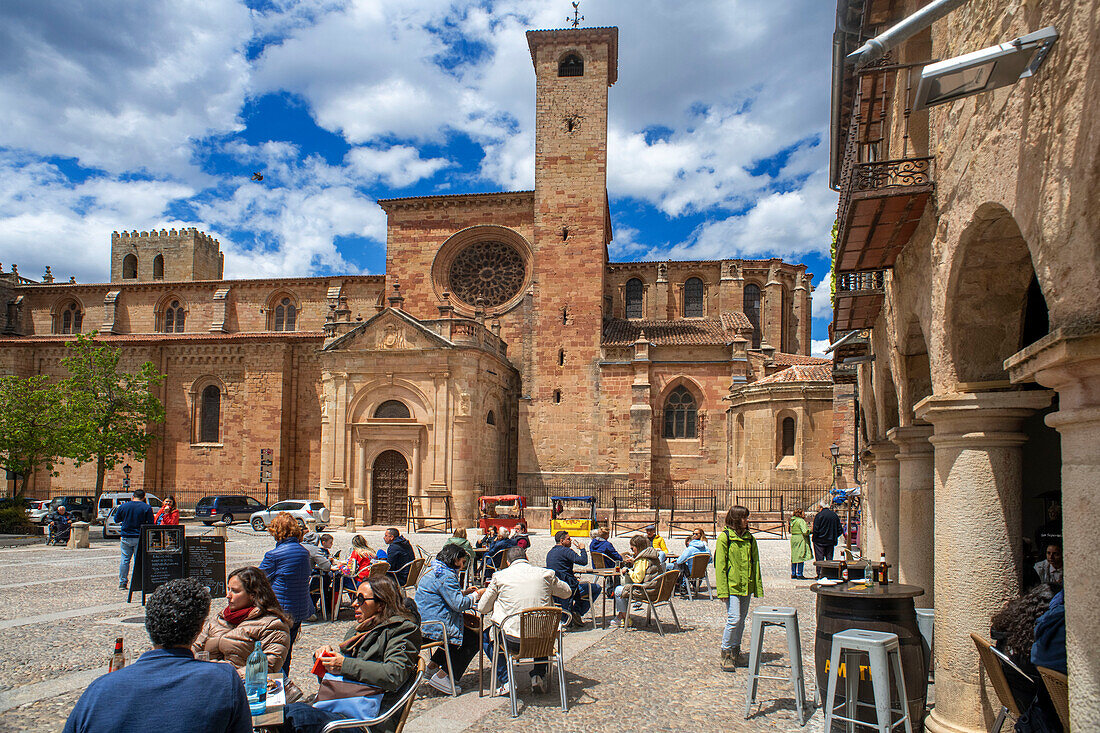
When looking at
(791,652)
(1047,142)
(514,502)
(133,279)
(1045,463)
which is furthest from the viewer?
(133,279)

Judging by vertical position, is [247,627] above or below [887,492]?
below

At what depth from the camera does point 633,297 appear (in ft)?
124

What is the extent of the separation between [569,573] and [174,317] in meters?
37.5

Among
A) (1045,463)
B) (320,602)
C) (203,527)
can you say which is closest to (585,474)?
(203,527)

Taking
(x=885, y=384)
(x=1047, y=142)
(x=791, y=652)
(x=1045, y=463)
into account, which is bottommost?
(x=791, y=652)

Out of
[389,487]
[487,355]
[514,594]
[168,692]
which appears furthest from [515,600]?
[487,355]

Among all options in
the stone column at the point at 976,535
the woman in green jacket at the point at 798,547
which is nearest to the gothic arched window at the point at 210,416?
the woman in green jacket at the point at 798,547

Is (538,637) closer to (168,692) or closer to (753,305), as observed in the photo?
(168,692)

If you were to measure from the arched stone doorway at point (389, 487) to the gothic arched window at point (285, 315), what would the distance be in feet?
48.8

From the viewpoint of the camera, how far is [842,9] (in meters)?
8.69

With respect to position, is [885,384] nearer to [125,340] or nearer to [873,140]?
[873,140]

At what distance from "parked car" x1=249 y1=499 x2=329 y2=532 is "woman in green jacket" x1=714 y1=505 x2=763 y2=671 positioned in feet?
72.3

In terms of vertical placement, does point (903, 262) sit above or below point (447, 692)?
above

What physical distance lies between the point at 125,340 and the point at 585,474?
79.7 ft
